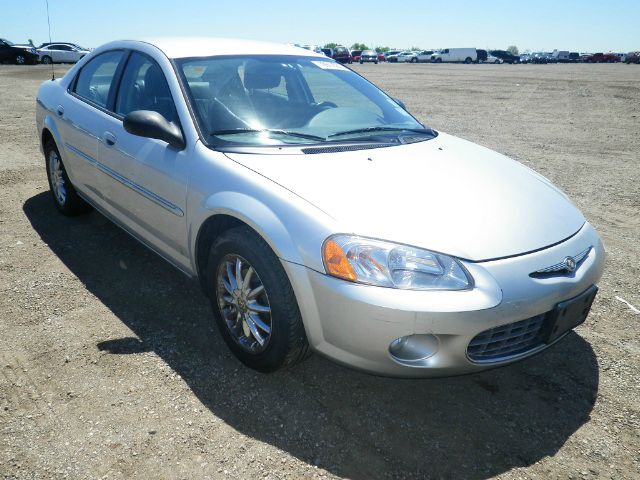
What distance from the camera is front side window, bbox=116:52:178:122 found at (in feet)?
10.4

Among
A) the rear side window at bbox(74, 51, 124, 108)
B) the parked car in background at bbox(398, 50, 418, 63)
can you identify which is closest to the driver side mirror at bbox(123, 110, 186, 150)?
the rear side window at bbox(74, 51, 124, 108)

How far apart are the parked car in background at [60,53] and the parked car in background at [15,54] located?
0.90 m

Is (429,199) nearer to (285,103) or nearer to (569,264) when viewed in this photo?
(569,264)

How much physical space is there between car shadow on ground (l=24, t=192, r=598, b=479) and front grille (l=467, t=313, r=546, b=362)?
37 centimetres

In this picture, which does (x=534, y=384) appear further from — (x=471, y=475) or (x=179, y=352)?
(x=179, y=352)

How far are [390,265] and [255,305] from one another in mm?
792

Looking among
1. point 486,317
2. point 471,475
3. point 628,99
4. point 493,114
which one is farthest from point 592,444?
point 628,99

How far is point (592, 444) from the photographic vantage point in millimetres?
2338

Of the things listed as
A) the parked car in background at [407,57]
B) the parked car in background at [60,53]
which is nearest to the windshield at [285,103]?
the parked car in background at [60,53]

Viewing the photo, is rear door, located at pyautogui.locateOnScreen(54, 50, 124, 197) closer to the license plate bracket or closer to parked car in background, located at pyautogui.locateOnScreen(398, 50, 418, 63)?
the license plate bracket

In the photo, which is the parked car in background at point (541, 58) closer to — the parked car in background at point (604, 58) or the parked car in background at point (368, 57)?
the parked car in background at point (604, 58)

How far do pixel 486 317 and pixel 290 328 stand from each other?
864mm

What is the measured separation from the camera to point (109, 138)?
3498 mm

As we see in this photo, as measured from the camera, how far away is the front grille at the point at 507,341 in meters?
2.23
